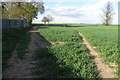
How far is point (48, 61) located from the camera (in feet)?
14.3

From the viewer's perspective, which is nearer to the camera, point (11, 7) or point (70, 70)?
point (70, 70)

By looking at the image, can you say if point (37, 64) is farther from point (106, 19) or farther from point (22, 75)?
point (106, 19)

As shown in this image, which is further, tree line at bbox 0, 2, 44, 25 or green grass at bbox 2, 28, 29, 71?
tree line at bbox 0, 2, 44, 25

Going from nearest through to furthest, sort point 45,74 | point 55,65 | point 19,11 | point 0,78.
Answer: point 0,78 < point 45,74 < point 55,65 < point 19,11

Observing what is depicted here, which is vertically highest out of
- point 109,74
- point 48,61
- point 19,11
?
point 19,11

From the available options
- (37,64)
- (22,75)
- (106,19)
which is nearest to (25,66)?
(37,64)

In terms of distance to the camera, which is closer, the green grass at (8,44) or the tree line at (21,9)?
the green grass at (8,44)

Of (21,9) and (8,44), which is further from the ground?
(21,9)

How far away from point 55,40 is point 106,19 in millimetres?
46798

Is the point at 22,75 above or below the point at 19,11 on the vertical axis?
below

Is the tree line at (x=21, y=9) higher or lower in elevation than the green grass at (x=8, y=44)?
higher

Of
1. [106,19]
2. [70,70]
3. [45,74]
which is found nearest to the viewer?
[45,74]

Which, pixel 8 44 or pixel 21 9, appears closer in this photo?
pixel 8 44

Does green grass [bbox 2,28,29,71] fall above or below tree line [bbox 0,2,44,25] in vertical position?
below
